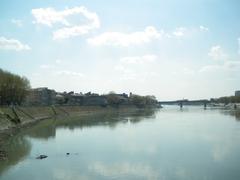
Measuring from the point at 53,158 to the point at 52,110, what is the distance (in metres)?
60.0

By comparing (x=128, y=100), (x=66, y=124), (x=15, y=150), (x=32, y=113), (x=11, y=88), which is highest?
(x=11, y=88)

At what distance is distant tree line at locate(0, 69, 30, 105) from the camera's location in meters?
69.9

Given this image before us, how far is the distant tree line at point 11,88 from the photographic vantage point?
69.9 meters

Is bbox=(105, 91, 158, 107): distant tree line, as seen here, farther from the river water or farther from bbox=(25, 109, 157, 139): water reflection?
the river water

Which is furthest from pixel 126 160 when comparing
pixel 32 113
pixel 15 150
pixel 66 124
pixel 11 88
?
pixel 11 88

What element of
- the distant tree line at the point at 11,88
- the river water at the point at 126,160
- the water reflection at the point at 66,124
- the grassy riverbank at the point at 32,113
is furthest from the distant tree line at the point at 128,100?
the river water at the point at 126,160

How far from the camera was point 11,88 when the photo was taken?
71.7m

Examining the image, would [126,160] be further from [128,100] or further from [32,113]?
[128,100]

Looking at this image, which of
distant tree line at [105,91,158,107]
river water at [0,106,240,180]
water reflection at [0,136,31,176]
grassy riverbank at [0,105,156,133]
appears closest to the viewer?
river water at [0,106,240,180]

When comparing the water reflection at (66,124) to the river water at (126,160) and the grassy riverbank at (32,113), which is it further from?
the river water at (126,160)

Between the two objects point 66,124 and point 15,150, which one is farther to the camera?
point 66,124

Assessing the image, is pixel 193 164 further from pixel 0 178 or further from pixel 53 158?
pixel 0 178

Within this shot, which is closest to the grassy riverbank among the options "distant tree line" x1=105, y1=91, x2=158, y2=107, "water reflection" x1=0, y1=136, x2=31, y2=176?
"water reflection" x1=0, y1=136, x2=31, y2=176

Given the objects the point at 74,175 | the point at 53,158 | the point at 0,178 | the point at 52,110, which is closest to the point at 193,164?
the point at 74,175
